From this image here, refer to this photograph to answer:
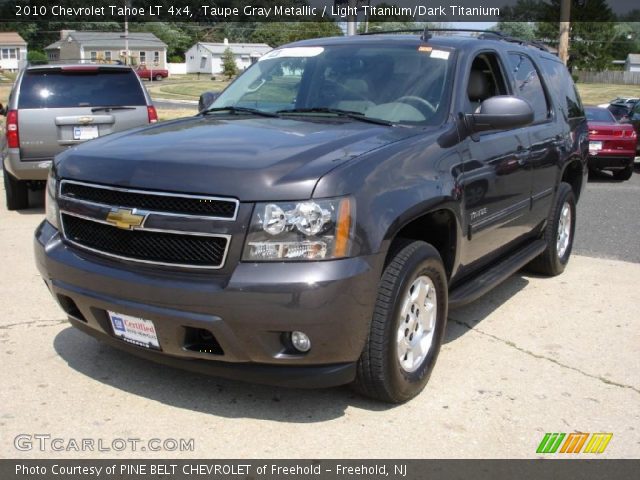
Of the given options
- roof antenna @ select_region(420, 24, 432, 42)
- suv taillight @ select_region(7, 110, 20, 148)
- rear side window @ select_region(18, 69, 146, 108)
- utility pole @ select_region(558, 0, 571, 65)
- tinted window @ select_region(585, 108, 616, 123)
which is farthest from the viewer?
utility pole @ select_region(558, 0, 571, 65)

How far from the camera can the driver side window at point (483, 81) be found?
471 centimetres

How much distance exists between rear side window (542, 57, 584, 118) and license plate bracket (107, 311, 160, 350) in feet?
13.4

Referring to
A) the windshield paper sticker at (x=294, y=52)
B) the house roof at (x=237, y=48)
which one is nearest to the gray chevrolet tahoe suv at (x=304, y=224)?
the windshield paper sticker at (x=294, y=52)

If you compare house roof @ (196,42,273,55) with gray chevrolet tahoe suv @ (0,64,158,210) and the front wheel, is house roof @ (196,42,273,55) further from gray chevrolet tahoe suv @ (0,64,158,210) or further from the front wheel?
the front wheel

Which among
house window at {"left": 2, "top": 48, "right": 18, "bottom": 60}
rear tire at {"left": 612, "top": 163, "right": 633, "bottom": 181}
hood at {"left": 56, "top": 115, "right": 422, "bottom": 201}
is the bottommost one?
rear tire at {"left": 612, "top": 163, "right": 633, "bottom": 181}

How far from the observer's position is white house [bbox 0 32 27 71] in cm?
8812

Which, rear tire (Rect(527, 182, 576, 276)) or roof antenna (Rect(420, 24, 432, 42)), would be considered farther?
rear tire (Rect(527, 182, 576, 276))

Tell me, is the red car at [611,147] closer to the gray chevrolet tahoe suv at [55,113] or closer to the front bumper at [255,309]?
the gray chevrolet tahoe suv at [55,113]

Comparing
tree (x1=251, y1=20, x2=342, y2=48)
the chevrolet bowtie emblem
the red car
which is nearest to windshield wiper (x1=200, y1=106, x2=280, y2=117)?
the chevrolet bowtie emblem

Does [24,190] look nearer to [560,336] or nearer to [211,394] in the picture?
[211,394]

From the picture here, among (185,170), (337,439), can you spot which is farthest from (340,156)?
(337,439)

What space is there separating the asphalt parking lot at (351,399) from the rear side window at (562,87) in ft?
6.40

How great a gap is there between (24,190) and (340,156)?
22.1 ft

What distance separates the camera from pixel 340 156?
11.3ft
